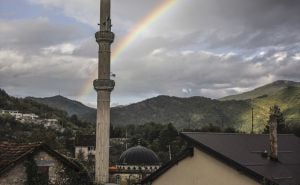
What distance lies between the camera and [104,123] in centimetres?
6625

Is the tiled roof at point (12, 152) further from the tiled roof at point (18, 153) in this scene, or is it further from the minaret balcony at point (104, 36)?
the minaret balcony at point (104, 36)

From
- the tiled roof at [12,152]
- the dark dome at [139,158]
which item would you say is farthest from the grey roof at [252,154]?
the dark dome at [139,158]

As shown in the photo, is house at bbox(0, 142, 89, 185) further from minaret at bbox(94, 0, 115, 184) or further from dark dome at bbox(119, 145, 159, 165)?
dark dome at bbox(119, 145, 159, 165)

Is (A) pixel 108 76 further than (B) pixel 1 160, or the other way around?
(A) pixel 108 76

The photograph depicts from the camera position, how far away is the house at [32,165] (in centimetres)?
2103

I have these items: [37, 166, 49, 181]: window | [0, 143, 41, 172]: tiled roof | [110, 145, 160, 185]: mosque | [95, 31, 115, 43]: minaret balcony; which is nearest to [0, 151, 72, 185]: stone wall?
[37, 166, 49, 181]: window

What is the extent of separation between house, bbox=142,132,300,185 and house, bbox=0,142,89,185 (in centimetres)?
476

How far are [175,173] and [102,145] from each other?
47018 millimetres

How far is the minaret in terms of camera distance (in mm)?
65438

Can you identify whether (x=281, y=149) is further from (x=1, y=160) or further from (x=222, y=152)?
(x=1, y=160)

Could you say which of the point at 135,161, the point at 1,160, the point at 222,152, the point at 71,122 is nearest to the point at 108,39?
the point at 135,161

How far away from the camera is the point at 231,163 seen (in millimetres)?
16859

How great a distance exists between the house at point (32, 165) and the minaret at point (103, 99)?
4192 centimetres

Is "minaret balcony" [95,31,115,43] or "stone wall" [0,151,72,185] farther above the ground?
"minaret balcony" [95,31,115,43]
